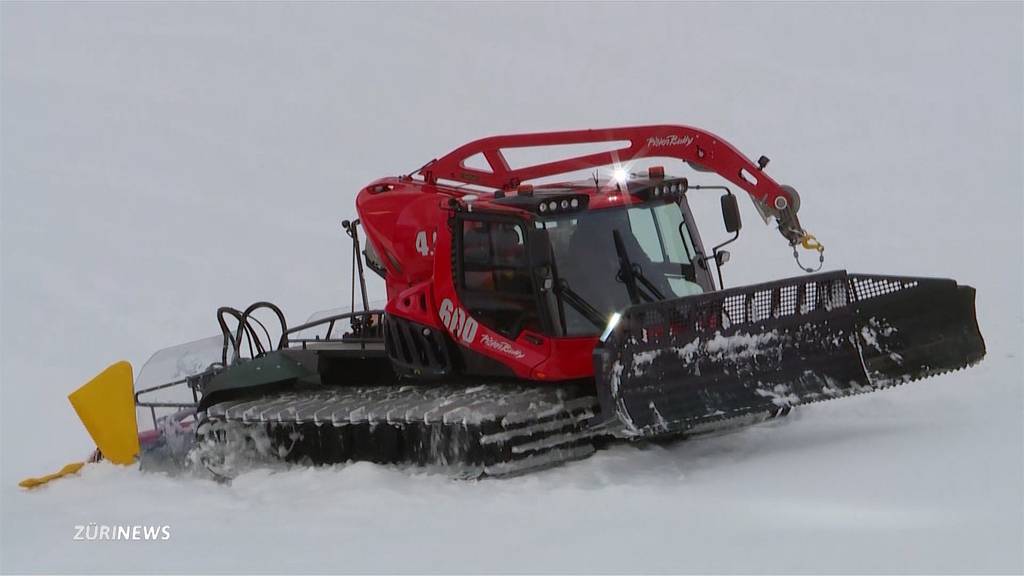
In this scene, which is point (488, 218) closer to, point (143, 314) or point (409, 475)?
point (409, 475)

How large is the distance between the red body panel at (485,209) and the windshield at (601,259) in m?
0.11

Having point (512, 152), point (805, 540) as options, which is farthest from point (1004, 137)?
point (805, 540)

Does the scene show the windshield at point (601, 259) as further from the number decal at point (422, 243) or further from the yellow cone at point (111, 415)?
the yellow cone at point (111, 415)

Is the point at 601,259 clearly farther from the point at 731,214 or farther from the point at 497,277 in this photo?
the point at 731,214

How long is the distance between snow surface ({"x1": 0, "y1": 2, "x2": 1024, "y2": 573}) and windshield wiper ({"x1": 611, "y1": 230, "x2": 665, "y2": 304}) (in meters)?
0.99

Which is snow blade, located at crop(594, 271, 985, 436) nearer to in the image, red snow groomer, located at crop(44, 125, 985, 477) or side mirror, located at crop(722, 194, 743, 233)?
red snow groomer, located at crop(44, 125, 985, 477)

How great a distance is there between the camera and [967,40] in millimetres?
23984

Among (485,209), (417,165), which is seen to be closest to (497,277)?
(485,209)

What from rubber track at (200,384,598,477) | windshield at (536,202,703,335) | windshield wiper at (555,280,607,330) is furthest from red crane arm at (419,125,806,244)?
rubber track at (200,384,598,477)

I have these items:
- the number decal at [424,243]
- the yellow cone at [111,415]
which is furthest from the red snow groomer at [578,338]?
the yellow cone at [111,415]

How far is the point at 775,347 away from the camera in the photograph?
360 inches

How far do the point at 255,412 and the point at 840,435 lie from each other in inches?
155

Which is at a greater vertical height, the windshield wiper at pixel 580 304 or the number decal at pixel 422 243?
the number decal at pixel 422 243

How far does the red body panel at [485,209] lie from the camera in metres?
9.37
